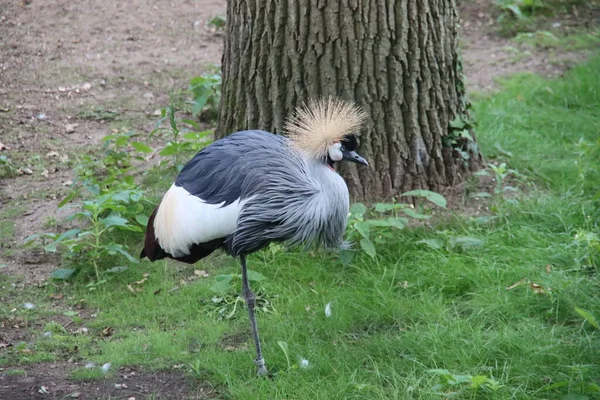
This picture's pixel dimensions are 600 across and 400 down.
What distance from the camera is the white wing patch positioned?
3352 millimetres

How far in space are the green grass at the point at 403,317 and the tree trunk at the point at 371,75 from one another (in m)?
0.41

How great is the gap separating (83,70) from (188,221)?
3860 millimetres

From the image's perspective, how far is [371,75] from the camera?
13.9 feet

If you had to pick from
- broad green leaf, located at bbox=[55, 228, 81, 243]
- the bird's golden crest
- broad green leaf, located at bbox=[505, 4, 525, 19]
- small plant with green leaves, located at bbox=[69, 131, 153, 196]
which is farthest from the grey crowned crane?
broad green leaf, located at bbox=[505, 4, 525, 19]

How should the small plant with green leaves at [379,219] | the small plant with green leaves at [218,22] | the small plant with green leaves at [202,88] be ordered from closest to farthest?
the small plant with green leaves at [379,219]
the small plant with green leaves at [202,88]
the small plant with green leaves at [218,22]

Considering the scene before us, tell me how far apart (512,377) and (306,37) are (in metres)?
2.07

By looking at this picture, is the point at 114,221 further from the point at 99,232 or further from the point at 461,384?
the point at 461,384

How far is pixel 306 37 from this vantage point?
4.19m

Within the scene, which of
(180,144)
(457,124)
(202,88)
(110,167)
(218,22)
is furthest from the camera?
(218,22)

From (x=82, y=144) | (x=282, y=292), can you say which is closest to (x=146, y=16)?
(x=82, y=144)

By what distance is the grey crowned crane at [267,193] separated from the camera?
3320mm

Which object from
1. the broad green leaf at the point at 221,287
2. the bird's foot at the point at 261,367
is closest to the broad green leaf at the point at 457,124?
the broad green leaf at the point at 221,287

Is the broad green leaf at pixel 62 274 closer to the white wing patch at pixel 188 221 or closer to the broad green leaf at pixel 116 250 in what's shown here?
the broad green leaf at pixel 116 250

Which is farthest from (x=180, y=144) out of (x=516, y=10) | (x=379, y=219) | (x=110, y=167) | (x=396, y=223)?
(x=516, y=10)
